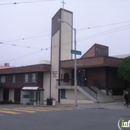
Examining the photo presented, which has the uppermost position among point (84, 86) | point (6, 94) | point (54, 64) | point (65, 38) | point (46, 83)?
point (65, 38)

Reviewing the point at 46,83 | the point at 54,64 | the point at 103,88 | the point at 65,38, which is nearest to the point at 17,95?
the point at 46,83

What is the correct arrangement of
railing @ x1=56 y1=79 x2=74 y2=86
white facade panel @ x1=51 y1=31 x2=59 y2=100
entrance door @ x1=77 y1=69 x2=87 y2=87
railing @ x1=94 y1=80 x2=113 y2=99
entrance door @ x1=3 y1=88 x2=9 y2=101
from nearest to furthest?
1. railing @ x1=94 y1=80 x2=113 y2=99
2. entrance door @ x1=77 y1=69 x2=87 y2=87
3. railing @ x1=56 y1=79 x2=74 y2=86
4. white facade panel @ x1=51 y1=31 x2=59 y2=100
5. entrance door @ x1=3 y1=88 x2=9 y2=101

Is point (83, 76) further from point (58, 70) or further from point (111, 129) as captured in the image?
point (111, 129)

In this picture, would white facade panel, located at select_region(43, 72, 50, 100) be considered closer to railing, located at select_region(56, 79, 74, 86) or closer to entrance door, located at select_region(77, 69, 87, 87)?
railing, located at select_region(56, 79, 74, 86)

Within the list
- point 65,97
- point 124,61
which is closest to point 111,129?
point 124,61

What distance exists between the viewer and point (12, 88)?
159ft

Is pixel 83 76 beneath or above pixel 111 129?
above

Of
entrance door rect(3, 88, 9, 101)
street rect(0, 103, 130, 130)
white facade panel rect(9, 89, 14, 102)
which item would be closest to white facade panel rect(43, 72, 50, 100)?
white facade panel rect(9, 89, 14, 102)

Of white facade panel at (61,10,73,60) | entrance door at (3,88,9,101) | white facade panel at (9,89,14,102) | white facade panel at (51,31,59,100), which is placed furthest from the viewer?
entrance door at (3,88,9,101)

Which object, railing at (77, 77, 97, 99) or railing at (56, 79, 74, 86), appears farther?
railing at (56, 79, 74, 86)

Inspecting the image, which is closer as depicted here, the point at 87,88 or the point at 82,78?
the point at 87,88

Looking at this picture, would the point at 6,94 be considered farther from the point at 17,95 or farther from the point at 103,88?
the point at 103,88

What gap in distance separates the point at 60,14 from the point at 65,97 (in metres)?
12.7

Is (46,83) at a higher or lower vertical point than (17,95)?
higher
